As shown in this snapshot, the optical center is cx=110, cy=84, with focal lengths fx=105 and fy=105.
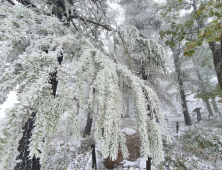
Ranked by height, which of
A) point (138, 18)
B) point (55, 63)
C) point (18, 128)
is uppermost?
point (138, 18)

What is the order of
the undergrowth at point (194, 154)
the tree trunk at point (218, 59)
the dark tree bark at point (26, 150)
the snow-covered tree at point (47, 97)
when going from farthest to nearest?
the undergrowth at point (194, 154)
the tree trunk at point (218, 59)
the dark tree bark at point (26, 150)
the snow-covered tree at point (47, 97)

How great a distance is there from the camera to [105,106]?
1254 mm

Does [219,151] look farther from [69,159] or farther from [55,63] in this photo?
[55,63]

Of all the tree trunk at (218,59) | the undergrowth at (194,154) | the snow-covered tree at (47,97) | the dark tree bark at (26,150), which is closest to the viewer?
the snow-covered tree at (47,97)

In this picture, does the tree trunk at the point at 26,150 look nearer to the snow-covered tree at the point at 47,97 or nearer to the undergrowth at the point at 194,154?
the snow-covered tree at the point at 47,97

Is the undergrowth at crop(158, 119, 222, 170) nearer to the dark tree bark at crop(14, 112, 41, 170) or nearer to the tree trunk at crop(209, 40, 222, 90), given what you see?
the tree trunk at crop(209, 40, 222, 90)

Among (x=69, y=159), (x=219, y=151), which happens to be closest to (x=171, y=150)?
(x=219, y=151)

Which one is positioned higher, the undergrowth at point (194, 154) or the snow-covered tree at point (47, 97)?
the snow-covered tree at point (47, 97)

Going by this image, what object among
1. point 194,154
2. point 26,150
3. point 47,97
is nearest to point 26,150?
point 26,150

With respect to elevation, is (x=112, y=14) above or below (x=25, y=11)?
above

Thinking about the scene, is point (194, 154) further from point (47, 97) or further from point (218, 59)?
point (47, 97)

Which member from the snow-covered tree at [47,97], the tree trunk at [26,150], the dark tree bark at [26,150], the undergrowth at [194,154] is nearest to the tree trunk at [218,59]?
the undergrowth at [194,154]

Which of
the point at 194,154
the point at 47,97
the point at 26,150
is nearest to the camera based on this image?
the point at 47,97

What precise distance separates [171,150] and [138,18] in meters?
7.60
